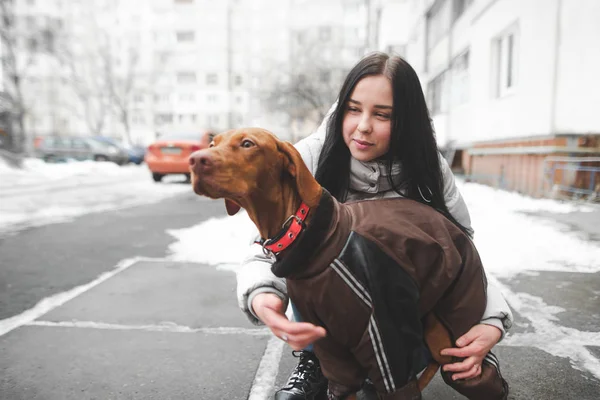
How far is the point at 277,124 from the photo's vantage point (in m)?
51.0

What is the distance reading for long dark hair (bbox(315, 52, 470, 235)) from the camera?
1.62 meters

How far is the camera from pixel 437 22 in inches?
635

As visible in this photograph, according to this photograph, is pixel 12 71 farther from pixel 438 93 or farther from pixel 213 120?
pixel 213 120

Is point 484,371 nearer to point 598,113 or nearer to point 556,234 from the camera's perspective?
point 556,234

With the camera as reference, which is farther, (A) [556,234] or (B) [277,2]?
(B) [277,2]

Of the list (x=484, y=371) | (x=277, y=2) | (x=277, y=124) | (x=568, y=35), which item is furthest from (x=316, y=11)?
(x=484, y=371)

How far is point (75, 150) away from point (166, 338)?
2198 centimetres

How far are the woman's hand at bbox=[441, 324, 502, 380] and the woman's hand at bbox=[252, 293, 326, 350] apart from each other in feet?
1.61

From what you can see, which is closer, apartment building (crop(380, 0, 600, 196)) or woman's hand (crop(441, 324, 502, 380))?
woman's hand (crop(441, 324, 502, 380))

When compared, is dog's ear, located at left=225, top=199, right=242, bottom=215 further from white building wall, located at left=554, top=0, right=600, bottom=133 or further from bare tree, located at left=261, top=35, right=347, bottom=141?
bare tree, located at left=261, top=35, right=347, bottom=141

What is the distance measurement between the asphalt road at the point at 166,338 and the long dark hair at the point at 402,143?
0.87 meters

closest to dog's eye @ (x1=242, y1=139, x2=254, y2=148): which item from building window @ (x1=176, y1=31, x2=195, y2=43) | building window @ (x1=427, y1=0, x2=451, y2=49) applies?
building window @ (x1=427, y1=0, x2=451, y2=49)

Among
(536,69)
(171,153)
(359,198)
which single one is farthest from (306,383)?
(171,153)

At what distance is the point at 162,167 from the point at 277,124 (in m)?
39.8
